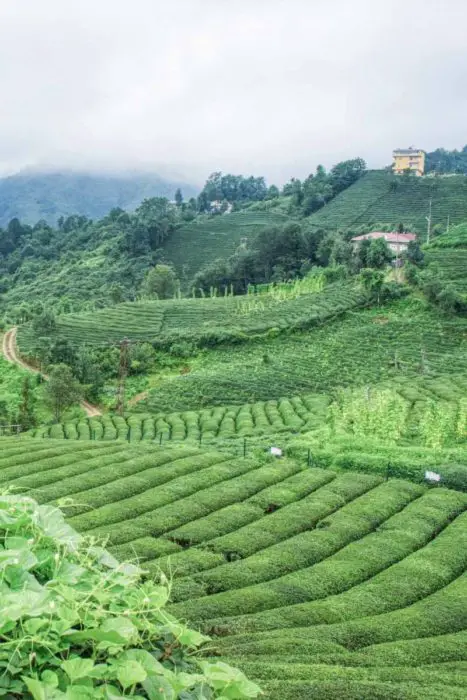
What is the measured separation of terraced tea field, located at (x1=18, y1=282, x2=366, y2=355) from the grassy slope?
23.9 meters

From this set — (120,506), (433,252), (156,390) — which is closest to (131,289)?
(433,252)

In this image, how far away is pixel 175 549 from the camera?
44.5 feet

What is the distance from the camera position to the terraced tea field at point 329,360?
44406 millimetres

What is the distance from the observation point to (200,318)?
63781 mm

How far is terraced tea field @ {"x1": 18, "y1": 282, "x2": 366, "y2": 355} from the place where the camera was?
57219mm

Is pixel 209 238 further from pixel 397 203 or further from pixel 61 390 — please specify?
pixel 61 390

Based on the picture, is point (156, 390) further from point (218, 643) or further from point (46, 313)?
point (218, 643)

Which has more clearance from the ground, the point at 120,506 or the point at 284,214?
the point at 284,214

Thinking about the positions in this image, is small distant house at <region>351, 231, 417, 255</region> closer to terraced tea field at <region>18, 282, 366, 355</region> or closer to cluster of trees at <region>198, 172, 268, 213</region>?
terraced tea field at <region>18, 282, 366, 355</region>

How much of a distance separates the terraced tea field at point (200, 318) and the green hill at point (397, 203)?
27175 millimetres

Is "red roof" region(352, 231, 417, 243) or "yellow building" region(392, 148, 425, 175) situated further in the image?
"yellow building" region(392, 148, 425, 175)

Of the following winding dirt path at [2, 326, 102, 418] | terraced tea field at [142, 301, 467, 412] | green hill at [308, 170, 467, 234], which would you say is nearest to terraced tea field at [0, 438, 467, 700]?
terraced tea field at [142, 301, 467, 412]

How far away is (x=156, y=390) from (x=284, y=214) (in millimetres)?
62800

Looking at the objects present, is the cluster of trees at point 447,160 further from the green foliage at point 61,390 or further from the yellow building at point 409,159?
the green foliage at point 61,390
